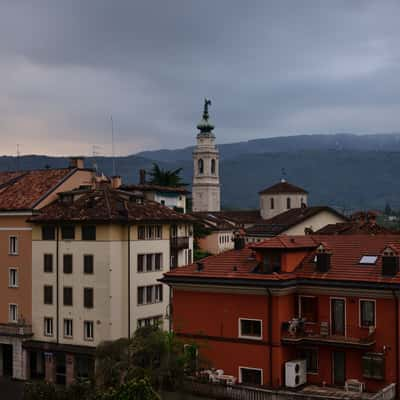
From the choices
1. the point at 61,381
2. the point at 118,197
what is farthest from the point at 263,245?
the point at 61,381

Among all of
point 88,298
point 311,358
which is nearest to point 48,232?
point 88,298

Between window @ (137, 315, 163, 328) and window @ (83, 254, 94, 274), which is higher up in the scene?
window @ (83, 254, 94, 274)

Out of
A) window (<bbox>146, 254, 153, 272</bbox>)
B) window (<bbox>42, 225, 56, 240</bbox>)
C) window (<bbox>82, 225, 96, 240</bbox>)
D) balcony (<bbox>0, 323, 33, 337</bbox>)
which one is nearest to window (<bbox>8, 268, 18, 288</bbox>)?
balcony (<bbox>0, 323, 33, 337</bbox>)

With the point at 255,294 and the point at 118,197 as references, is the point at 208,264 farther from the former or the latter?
the point at 118,197

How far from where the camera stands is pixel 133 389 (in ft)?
79.2

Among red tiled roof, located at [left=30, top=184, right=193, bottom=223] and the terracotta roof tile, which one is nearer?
red tiled roof, located at [left=30, top=184, right=193, bottom=223]

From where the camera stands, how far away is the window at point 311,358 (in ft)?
116

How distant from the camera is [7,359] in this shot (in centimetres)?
5716

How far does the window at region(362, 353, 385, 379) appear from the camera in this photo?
33.1 metres

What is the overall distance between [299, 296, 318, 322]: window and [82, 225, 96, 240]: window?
19.6m

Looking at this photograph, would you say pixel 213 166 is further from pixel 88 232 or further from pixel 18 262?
pixel 88 232

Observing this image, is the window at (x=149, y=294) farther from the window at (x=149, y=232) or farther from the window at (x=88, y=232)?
the window at (x=88, y=232)

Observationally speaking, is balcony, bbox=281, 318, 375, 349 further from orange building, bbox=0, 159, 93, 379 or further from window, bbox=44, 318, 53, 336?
orange building, bbox=0, 159, 93, 379

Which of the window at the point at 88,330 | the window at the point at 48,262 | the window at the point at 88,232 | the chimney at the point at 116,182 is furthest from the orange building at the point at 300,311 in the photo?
the chimney at the point at 116,182
